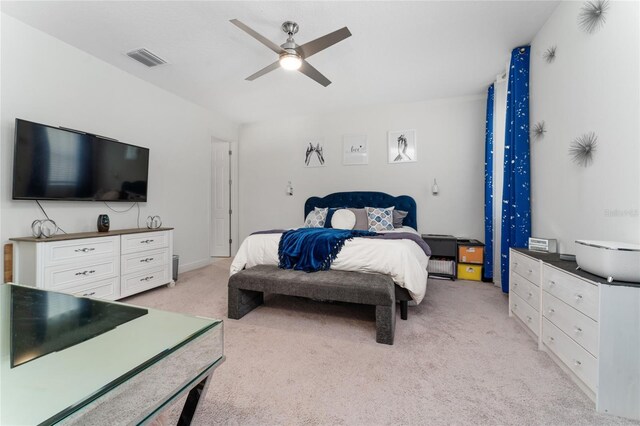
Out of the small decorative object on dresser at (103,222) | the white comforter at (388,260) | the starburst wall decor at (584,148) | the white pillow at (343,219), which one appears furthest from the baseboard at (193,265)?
the starburst wall decor at (584,148)

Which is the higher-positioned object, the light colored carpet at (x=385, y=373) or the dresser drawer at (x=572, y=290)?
the dresser drawer at (x=572, y=290)

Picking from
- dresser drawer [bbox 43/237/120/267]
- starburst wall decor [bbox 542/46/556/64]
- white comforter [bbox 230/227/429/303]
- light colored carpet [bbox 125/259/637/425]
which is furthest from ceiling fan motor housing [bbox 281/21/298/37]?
dresser drawer [bbox 43/237/120/267]

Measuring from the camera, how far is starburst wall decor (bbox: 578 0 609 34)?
68.5 inches

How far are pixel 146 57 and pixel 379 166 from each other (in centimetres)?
353

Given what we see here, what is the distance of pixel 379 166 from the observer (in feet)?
15.0

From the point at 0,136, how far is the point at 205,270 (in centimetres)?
272

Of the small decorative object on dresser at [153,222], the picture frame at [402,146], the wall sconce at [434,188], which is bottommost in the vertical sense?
the small decorative object on dresser at [153,222]

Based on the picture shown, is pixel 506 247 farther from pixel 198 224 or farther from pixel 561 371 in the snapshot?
pixel 198 224

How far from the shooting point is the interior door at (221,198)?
545 centimetres

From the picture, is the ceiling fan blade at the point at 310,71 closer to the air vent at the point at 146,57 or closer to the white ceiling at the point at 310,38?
the white ceiling at the point at 310,38

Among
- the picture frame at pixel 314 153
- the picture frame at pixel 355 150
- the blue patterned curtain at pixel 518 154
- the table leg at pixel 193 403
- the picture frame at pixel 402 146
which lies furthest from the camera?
the picture frame at pixel 314 153

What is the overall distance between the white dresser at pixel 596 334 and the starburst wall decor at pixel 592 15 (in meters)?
1.63

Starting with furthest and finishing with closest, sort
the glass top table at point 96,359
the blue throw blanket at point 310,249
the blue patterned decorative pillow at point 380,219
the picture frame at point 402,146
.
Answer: the picture frame at point 402,146, the blue patterned decorative pillow at point 380,219, the blue throw blanket at point 310,249, the glass top table at point 96,359

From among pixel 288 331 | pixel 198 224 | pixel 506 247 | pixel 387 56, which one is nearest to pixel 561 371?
pixel 506 247
